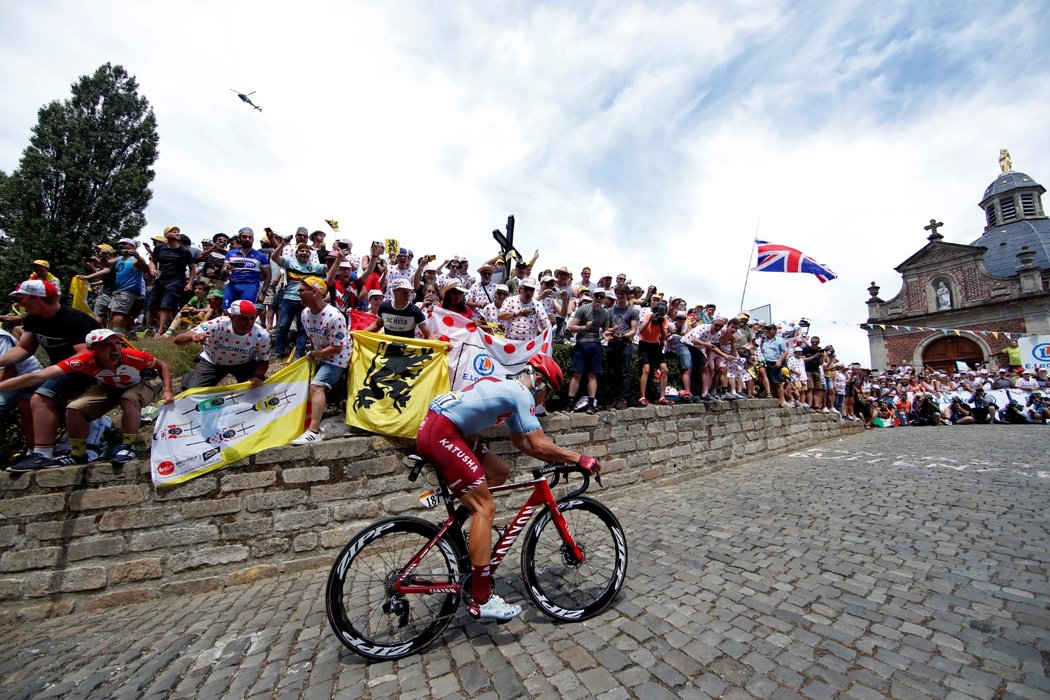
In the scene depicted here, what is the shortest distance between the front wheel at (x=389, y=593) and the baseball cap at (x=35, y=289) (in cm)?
407

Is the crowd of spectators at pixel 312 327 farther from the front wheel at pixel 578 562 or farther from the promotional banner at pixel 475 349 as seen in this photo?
the front wheel at pixel 578 562

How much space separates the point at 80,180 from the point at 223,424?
23495 mm

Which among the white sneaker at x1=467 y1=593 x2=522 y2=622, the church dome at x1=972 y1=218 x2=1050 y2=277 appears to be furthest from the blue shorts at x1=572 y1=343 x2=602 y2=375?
the church dome at x1=972 y1=218 x2=1050 y2=277

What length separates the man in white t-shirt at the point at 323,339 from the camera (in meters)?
5.28

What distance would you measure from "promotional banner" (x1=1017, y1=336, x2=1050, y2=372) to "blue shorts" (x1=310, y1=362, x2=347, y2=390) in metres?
31.2

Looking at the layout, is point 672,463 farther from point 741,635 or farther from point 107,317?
point 107,317

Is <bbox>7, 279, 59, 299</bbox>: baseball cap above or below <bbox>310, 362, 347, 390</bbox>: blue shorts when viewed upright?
above

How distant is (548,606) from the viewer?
3.19 meters

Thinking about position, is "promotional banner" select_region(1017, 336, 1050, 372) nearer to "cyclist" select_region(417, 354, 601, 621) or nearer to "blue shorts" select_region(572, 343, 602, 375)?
"blue shorts" select_region(572, 343, 602, 375)

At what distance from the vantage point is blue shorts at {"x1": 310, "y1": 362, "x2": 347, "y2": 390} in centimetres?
527

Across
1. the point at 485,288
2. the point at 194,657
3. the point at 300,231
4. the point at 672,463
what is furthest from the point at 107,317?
the point at 672,463

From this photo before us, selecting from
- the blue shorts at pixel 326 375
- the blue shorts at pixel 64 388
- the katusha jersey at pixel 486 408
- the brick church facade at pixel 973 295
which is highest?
the brick church facade at pixel 973 295

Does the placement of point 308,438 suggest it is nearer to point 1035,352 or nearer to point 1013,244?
point 1035,352

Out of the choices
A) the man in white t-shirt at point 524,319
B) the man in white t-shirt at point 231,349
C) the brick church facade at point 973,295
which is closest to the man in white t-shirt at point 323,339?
the man in white t-shirt at point 231,349
